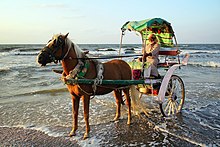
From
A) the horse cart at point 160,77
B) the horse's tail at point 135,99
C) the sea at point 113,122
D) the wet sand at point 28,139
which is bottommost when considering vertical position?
the wet sand at point 28,139

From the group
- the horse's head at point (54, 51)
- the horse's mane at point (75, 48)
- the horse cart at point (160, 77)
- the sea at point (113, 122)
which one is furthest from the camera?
the horse cart at point (160, 77)

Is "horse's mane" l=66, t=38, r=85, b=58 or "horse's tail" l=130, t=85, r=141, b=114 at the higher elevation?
"horse's mane" l=66, t=38, r=85, b=58

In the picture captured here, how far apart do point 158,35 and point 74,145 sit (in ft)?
14.6

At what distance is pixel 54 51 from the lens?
4148 mm

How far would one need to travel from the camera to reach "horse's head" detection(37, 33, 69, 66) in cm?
402

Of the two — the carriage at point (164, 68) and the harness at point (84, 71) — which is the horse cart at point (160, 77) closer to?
the carriage at point (164, 68)

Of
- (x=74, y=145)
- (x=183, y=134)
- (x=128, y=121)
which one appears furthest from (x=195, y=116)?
(x=74, y=145)

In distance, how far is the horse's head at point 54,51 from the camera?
4.02 m

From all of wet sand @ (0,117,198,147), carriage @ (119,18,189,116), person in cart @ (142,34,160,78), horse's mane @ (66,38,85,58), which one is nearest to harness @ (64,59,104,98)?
horse's mane @ (66,38,85,58)

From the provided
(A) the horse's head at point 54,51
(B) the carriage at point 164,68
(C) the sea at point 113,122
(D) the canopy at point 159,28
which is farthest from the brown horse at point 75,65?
(D) the canopy at point 159,28

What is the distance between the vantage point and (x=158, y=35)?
7.31 meters

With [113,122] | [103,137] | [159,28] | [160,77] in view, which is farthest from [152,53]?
[103,137]

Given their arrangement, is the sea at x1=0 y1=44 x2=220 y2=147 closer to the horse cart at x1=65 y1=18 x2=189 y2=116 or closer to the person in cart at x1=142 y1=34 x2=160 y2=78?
the horse cart at x1=65 y1=18 x2=189 y2=116

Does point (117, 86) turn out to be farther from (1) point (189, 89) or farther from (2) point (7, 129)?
(1) point (189, 89)
